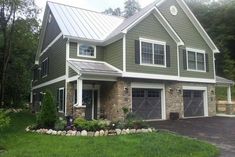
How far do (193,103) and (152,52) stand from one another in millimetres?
5846

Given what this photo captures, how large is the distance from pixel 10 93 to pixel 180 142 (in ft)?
96.4

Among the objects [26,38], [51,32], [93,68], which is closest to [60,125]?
[93,68]

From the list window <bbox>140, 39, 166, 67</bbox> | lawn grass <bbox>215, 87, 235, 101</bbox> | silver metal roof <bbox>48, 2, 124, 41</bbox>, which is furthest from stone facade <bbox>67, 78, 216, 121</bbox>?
lawn grass <bbox>215, 87, 235, 101</bbox>

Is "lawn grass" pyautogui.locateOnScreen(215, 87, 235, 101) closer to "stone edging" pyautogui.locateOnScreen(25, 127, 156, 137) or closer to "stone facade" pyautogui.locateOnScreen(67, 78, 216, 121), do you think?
"stone facade" pyautogui.locateOnScreen(67, 78, 216, 121)

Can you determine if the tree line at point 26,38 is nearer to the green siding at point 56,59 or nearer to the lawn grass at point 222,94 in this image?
the lawn grass at point 222,94

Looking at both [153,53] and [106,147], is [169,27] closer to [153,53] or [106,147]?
[153,53]

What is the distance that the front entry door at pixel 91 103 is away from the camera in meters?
17.4

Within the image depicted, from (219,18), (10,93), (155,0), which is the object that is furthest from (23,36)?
(219,18)

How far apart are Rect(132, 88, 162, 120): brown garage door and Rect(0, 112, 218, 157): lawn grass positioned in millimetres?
6654

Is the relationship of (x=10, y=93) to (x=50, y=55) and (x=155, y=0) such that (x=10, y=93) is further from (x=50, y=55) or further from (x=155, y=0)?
(x=155, y=0)

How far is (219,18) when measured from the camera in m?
40.8

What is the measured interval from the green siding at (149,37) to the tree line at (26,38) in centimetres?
1261

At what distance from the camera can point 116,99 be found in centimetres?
1605

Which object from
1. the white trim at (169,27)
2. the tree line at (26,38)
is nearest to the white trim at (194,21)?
the white trim at (169,27)
